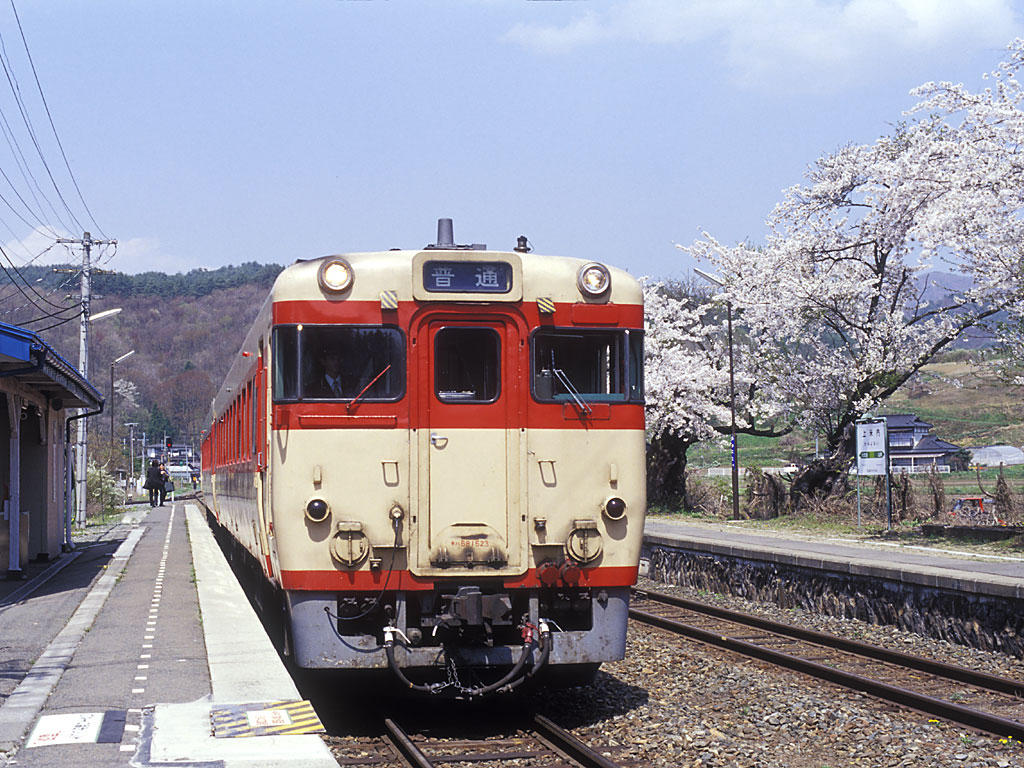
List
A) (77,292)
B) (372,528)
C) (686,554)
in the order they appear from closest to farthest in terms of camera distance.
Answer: (372,528) → (686,554) → (77,292)

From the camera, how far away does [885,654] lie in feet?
35.3

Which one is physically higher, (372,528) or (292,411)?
(292,411)

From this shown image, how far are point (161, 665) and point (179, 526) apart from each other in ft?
75.6

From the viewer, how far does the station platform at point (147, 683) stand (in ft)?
20.0

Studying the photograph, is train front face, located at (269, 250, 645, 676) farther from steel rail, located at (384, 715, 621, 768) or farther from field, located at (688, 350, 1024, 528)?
field, located at (688, 350, 1024, 528)

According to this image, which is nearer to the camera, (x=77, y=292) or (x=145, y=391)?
(x=77, y=292)

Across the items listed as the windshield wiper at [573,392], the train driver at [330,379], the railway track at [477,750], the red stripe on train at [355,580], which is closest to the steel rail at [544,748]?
the railway track at [477,750]

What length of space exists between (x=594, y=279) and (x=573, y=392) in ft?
2.65

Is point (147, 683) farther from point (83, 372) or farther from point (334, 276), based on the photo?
point (83, 372)

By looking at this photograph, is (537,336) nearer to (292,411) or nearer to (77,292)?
(292,411)

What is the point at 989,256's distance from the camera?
20.8m

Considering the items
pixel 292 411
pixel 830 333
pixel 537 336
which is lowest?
pixel 292 411

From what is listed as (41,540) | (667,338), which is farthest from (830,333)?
(41,540)

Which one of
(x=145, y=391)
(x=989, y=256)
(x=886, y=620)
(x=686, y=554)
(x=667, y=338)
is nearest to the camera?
(x=886, y=620)
